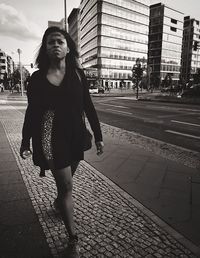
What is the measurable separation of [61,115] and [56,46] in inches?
25.3

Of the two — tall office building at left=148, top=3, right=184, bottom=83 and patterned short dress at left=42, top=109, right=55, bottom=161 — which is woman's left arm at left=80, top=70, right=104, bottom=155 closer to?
patterned short dress at left=42, top=109, right=55, bottom=161

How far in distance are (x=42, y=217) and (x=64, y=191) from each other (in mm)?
887

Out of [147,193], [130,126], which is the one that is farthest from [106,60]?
[147,193]

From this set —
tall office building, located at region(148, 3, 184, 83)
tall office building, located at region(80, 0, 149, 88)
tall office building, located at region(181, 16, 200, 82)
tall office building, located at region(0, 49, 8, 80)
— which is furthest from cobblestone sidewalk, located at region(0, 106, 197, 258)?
tall office building, located at region(0, 49, 8, 80)

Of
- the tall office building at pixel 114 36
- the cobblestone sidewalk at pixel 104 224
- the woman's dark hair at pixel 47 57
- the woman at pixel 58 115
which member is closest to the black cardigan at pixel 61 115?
the woman at pixel 58 115

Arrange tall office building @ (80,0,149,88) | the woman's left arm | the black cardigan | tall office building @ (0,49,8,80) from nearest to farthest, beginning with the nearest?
the black cardigan < the woman's left arm < tall office building @ (80,0,149,88) < tall office building @ (0,49,8,80)

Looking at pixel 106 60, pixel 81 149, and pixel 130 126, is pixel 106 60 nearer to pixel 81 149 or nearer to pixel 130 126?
pixel 130 126

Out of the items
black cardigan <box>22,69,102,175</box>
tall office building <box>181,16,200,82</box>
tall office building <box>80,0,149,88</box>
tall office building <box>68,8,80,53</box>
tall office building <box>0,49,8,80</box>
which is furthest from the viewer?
tall office building <box>0,49,8,80</box>

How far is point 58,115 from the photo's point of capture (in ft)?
6.77

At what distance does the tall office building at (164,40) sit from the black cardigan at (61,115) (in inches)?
3495

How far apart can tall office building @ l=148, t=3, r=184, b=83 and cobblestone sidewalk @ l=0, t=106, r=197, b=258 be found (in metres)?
87.7

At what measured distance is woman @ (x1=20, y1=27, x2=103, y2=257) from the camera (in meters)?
2.07

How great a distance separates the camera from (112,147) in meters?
6.18

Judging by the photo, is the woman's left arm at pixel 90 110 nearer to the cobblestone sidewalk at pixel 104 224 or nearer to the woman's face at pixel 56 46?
the woman's face at pixel 56 46
